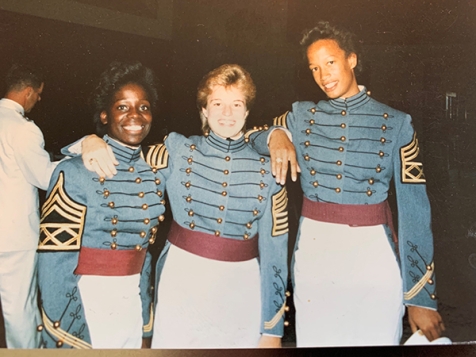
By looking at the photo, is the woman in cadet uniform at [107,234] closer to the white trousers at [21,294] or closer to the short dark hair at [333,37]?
the white trousers at [21,294]

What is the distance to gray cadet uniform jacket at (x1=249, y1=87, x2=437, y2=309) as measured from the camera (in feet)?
5.97

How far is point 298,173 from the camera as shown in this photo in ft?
6.00

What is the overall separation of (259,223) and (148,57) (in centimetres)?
87

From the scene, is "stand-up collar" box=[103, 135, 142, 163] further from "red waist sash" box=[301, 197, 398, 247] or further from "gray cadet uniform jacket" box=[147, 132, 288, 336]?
"red waist sash" box=[301, 197, 398, 247]

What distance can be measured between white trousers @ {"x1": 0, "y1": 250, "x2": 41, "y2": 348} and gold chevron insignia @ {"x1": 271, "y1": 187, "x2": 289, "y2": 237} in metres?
1.01

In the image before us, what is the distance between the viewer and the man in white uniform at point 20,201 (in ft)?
5.53

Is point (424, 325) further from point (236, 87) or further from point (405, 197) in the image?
point (236, 87)

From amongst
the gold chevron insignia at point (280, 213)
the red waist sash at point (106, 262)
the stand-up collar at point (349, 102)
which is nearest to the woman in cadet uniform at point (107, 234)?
the red waist sash at point (106, 262)

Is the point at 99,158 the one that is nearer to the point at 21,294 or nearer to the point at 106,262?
the point at 106,262

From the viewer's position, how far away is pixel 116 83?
1.75 meters

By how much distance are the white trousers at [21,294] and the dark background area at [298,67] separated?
1.63ft

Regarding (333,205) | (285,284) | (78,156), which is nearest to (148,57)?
(78,156)

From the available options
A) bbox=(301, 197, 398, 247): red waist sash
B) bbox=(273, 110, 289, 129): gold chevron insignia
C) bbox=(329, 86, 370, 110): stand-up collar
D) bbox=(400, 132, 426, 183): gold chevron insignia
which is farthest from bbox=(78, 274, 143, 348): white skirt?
bbox=(400, 132, 426, 183): gold chevron insignia

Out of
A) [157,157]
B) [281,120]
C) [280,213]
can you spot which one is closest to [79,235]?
[157,157]
